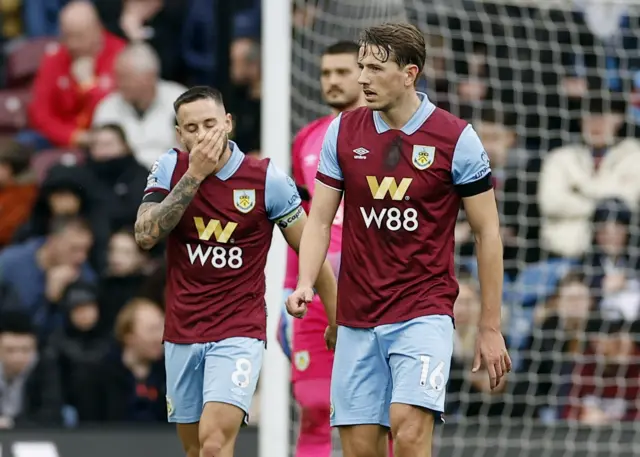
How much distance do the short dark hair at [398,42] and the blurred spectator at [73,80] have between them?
4860mm

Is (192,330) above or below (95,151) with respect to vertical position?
below

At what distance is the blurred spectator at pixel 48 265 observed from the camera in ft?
32.0

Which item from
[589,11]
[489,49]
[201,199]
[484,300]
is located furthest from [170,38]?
[484,300]

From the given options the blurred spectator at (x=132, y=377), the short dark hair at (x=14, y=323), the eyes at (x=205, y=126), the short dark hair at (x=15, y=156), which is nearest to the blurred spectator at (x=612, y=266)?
the blurred spectator at (x=132, y=377)

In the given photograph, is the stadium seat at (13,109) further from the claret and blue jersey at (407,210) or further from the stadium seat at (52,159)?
the claret and blue jersey at (407,210)

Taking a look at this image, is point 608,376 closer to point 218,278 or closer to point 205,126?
point 218,278

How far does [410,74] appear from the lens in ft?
18.5

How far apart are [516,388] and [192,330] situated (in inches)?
173

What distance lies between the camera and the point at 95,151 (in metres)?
10.0

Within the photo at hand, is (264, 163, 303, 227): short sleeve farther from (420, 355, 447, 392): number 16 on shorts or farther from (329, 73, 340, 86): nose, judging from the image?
(420, 355, 447, 392): number 16 on shorts

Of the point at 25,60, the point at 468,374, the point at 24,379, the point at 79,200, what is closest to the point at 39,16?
the point at 25,60

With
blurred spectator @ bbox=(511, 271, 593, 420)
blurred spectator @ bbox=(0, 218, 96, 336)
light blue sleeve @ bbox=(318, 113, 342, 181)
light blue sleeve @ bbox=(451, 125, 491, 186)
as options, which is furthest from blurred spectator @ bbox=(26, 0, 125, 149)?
light blue sleeve @ bbox=(451, 125, 491, 186)

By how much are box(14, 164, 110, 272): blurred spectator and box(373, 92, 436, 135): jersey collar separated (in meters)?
4.52

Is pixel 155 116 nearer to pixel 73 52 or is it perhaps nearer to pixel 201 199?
pixel 73 52
